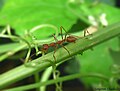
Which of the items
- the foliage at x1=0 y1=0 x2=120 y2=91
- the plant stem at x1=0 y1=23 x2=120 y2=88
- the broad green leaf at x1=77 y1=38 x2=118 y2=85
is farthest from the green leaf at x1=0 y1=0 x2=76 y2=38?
the plant stem at x1=0 y1=23 x2=120 y2=88

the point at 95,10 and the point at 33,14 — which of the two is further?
the point at 95,10

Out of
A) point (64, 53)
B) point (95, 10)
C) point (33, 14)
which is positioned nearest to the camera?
point (64, 53)

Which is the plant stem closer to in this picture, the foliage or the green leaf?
the foliage

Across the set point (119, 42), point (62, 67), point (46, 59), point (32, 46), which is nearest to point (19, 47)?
point (32, 46)

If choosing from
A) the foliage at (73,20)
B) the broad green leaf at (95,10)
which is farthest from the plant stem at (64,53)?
the broad green leaf at (95,10)

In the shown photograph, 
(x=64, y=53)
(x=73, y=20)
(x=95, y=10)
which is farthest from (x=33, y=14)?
(x=64, y=53)

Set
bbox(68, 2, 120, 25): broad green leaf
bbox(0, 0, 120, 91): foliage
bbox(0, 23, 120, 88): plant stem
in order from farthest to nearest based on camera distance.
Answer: bbox(68, 2, 120, 25): broad green leaf
bbox(0, 0, 120, 91): foliage
bbox(0, 23, 120, 88): plant stem

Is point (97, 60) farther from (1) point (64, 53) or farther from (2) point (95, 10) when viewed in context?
(1) point (64, 53)

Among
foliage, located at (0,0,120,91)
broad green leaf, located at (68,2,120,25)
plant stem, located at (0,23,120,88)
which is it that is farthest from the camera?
broad green leaf, located at (68,2,120,25)

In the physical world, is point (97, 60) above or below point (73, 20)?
below

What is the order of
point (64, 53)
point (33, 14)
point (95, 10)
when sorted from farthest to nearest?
point (95, 10), point (33, 14), point (64, 53)

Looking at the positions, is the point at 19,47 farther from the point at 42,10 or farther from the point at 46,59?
the point at 42,10
